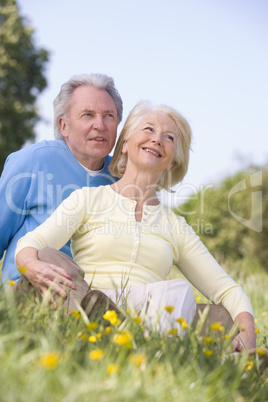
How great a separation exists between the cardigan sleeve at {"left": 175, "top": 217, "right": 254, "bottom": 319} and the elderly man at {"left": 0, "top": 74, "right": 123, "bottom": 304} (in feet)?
2.49

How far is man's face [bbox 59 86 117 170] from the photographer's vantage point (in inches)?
137

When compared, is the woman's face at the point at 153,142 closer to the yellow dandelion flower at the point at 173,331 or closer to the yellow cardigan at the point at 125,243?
the yellow cardigan at the point at 125,243

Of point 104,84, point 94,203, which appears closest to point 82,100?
point 104,84

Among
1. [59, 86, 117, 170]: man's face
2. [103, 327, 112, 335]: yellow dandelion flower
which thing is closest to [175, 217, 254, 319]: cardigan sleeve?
[59, 86, 117, 170]: man's face

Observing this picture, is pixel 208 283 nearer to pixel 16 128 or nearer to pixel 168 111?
pixel 168 111

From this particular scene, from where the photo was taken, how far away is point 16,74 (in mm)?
17875

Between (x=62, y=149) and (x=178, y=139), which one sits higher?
(x=178, y=139)

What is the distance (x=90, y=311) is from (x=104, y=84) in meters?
1.92

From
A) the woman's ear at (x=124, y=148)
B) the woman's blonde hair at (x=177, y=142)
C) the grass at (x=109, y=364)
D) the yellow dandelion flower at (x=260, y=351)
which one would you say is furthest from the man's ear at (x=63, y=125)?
the yellow dandelion flower at (x=260, y=351)

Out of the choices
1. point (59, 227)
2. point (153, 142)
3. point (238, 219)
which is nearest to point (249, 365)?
point (59, 227)

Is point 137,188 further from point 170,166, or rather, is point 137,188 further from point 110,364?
point 110,364

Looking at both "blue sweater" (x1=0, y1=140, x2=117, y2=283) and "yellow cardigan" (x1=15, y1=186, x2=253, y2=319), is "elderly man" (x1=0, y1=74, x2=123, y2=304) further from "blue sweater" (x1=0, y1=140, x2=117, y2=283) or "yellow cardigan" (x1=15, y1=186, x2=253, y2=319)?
"yellow cardigan" (x1=15, y1=186, x2=253, y2=319)

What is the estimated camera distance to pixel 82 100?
3.55 meters

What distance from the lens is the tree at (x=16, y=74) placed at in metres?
17.3
